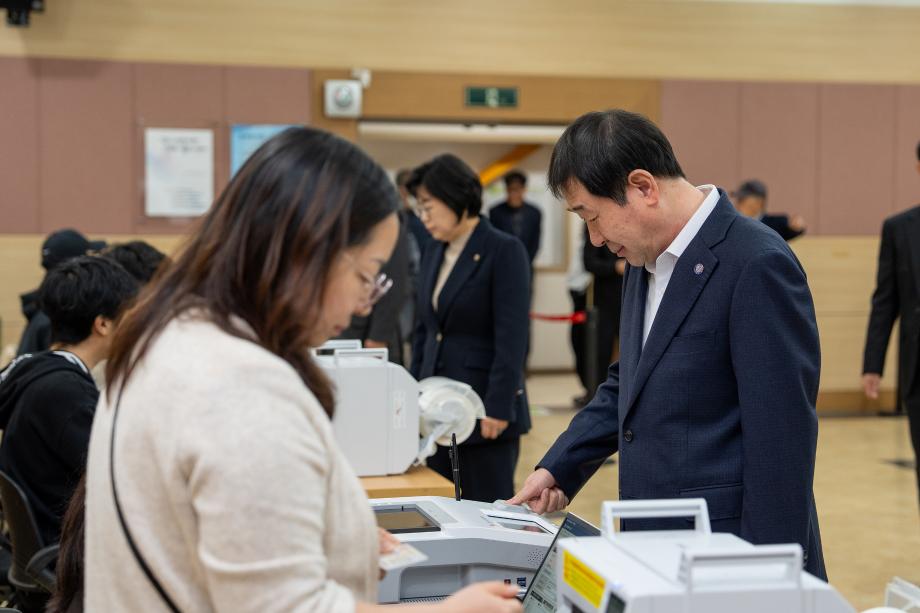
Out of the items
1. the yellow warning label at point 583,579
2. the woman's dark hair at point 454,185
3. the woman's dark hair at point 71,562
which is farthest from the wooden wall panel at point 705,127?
the yellow warning label at point 583,579

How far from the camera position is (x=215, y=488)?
1.07 meters

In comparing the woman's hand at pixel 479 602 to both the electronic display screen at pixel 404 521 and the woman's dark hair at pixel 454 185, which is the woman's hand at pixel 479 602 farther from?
the woman's dark hair at pixel 454 185

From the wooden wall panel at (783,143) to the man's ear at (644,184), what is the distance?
656 centimetres

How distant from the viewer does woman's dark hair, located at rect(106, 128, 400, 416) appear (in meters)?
1.18

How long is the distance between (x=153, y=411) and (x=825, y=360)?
7.83 meters

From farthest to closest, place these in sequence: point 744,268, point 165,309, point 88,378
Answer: point 88,378
point 744,268
point 165,309

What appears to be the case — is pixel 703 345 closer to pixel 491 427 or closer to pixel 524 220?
pixel 491 427

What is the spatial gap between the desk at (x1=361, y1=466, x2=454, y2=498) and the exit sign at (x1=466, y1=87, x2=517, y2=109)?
4.83 meters

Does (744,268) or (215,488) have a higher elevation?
(744,268)

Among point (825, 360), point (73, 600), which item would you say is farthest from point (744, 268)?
point (825, 360)

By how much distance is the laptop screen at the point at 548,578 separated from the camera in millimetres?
1666

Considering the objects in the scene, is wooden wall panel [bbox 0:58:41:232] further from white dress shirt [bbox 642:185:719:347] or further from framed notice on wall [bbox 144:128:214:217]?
white dress shirt [bbox 642:185:719:347]

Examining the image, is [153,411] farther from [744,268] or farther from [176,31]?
[176,31]

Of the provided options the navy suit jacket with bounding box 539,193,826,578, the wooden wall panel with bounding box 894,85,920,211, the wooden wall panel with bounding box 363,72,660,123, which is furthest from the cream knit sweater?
the wooden wall panel with bounding box 894,85,920,211
